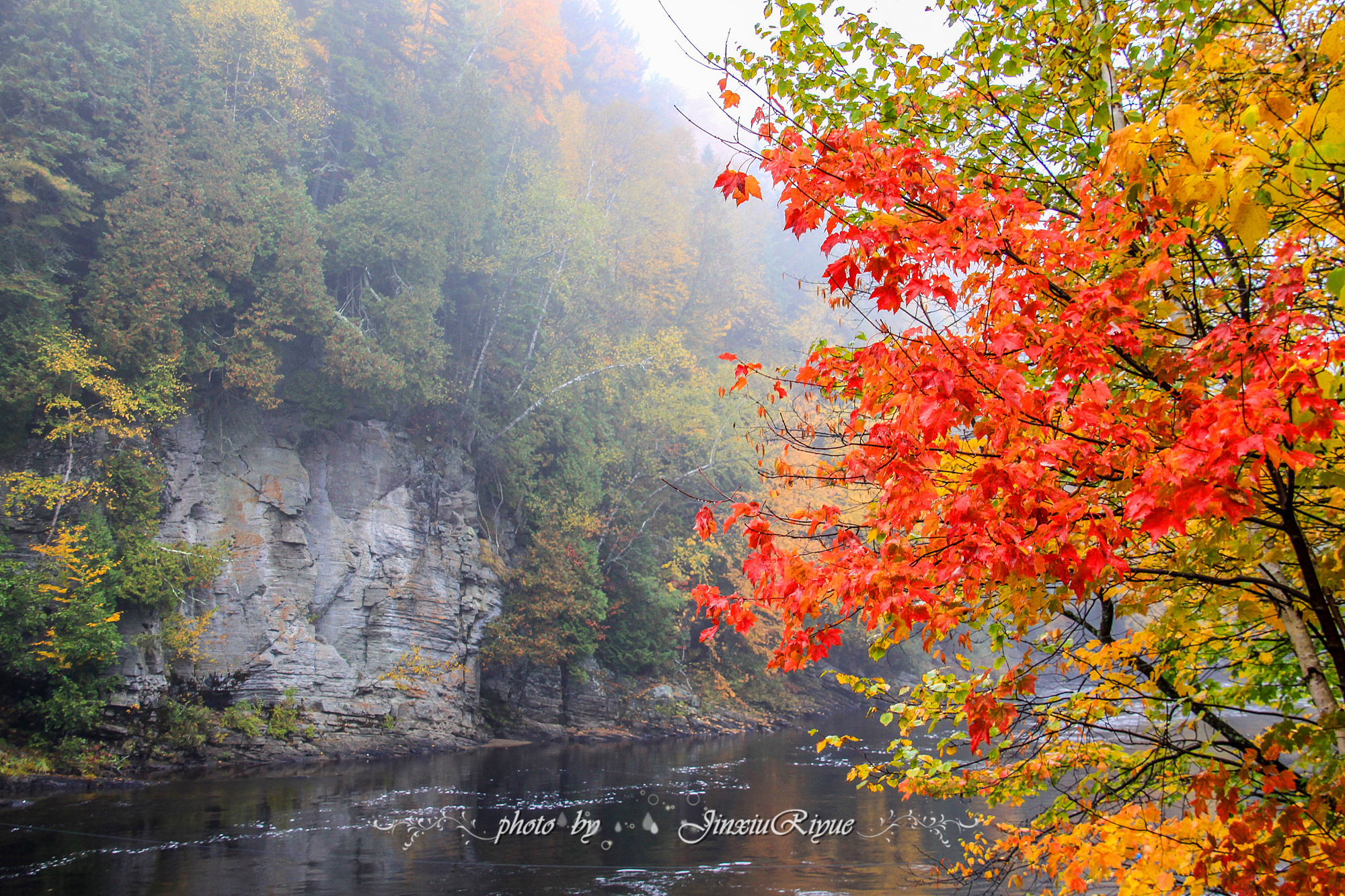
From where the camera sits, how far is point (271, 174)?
748 inches

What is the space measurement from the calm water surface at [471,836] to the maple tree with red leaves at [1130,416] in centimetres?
579

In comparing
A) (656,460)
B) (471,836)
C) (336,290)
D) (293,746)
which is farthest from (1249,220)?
(656,460)

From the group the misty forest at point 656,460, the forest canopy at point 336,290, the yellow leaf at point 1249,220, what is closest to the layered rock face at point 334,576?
the misty forest at point 656,460

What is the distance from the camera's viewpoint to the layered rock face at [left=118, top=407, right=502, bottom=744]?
1625cm

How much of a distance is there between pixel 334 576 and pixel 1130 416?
19152mm

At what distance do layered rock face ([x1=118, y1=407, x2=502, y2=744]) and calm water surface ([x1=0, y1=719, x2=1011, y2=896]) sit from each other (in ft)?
7.07

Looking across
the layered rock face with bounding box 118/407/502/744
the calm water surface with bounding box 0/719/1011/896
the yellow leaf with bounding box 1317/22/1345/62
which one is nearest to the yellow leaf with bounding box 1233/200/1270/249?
the yellow leaf with bounding box 1317/22/1345/62

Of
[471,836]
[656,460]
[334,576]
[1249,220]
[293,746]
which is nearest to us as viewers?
[1249,220]

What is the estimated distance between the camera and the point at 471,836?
1101 centimetres

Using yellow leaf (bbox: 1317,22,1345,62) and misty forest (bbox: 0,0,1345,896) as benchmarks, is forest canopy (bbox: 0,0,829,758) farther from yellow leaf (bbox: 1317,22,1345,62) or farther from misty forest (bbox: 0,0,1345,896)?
yellow leaf (bbox: 1317,22,1345,62)

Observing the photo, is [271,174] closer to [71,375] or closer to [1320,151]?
[71,375]

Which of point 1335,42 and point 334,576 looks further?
point 334,576

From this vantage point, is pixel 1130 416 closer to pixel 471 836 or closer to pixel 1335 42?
pixel 1335 42

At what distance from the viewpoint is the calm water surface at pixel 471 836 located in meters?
8.91
